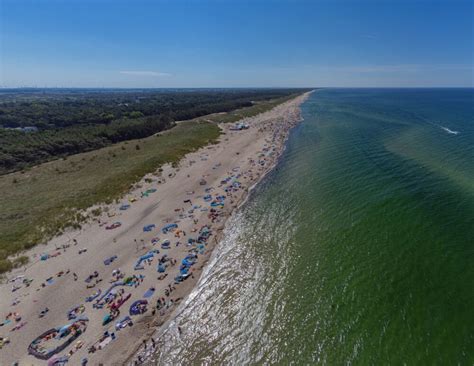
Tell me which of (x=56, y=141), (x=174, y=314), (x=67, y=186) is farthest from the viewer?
(x=56, y=141)

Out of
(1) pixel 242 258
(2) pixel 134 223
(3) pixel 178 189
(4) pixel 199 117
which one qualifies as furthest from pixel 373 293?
(4) pixel 199 117

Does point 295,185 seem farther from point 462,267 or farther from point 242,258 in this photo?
point 462,267

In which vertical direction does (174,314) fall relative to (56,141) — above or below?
above

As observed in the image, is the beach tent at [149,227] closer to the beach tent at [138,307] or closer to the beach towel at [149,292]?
the beach towel at [149,292]

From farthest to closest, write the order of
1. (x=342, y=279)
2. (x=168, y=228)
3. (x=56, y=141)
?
(x=56, y=141)
(x=168, y=228)
(x=342, y=279)

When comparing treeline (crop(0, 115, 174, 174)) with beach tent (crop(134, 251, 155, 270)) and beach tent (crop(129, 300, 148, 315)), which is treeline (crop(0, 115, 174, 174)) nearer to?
beach tent (crop(134, 251, 155, 270))

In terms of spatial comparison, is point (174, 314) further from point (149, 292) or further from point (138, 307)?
point (149, 292)

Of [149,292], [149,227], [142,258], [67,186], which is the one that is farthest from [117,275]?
[67,186]

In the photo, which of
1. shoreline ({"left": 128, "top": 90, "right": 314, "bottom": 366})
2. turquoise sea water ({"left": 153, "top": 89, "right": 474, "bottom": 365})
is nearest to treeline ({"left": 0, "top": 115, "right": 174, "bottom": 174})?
shoreline ({"left": 128, "top": 90, "right": 314, "bottom": 366})
